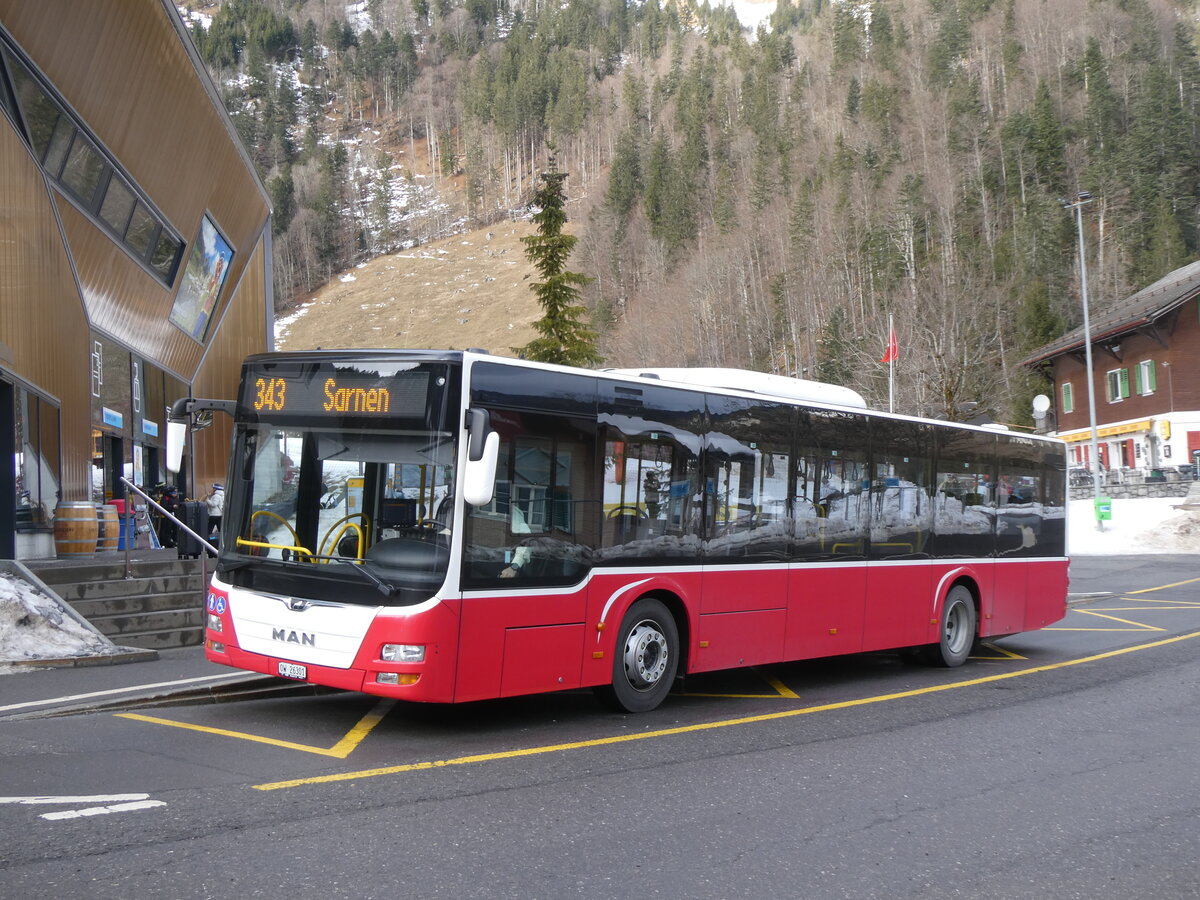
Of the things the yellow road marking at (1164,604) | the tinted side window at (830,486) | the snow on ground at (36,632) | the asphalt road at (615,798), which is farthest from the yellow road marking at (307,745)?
the yellow road marking at (1164,604)

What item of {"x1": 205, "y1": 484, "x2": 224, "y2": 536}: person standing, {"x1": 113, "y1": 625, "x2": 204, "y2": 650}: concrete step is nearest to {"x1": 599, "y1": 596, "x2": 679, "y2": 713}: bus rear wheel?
{"x1": 113, "y1": 625, "x2": 204, "y2": 650}: concrete step

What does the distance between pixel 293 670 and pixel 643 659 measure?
2721 millimetres

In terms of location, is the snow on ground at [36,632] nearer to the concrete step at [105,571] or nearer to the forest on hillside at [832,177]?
the concrete step at [105,571]

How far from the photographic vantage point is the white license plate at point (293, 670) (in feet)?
25.2

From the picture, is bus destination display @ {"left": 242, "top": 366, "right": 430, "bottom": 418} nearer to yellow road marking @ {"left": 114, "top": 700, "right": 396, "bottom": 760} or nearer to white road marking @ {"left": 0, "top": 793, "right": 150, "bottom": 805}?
yellow road marking @ {"left": 114, "top": 700, "right": 396, "bottom": 760}

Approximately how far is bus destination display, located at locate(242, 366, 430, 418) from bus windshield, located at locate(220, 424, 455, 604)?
146mm

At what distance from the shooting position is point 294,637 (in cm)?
779

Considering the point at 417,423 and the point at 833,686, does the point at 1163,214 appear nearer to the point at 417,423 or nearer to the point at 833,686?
the point at 833,686

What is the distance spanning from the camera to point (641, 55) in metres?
166

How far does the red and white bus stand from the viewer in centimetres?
751

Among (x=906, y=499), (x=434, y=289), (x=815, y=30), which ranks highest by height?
(x=815, y=30)

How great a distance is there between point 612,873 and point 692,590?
14.3ft

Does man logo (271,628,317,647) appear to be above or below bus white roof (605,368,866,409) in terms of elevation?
below

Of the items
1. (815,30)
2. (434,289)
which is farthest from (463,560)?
(815,30)
